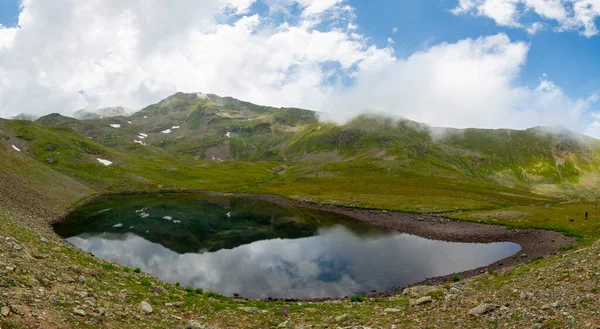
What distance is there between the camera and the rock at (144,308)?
19.1 meters

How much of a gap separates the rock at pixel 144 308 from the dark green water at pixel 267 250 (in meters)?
16.4

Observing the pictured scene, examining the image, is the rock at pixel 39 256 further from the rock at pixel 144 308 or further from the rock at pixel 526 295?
the rock at pixel 526 295

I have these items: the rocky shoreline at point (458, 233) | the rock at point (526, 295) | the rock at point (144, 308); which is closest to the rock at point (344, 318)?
the rock at point (526, 295)

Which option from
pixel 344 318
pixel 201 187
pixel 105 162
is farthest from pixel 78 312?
pixel 105 162

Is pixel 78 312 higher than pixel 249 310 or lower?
higher

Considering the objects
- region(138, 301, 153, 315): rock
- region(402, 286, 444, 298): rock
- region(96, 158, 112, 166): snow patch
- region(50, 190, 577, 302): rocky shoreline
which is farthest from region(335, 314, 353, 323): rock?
region(96, 158, 112, 166): snow patch

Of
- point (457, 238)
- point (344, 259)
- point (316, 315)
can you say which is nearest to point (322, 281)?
point (344, 259)

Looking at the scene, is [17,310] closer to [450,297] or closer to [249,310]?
[249,310]

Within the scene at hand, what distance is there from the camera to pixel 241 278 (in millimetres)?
41219

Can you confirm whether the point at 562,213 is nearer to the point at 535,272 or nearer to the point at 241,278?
the point at 535,272

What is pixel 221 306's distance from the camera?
2442cm

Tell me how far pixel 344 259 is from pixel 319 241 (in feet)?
39.9

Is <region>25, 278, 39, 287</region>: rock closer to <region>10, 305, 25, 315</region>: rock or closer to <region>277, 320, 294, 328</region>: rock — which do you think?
<region>10, 305, 25, 315</region>: rock

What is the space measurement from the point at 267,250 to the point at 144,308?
124 ft
